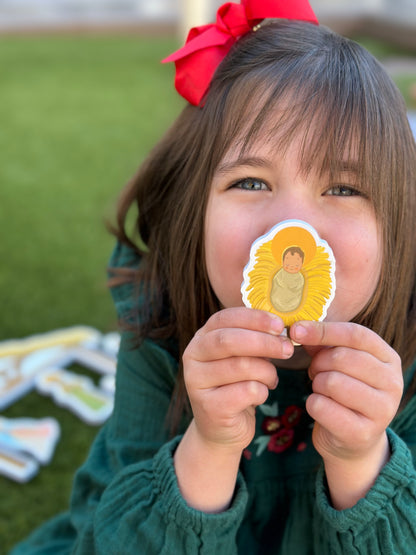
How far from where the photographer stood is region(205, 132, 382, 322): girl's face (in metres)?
0.93

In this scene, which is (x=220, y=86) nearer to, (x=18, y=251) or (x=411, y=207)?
(x=411, y=207)

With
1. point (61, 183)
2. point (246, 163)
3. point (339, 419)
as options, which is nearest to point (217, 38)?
point (246, 163)

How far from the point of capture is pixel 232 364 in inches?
33.4

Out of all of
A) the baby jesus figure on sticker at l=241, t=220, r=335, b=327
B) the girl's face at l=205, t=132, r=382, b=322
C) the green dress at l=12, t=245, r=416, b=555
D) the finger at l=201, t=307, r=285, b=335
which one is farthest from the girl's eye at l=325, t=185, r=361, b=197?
the green dress at l=12, t=245, r=416, b=555

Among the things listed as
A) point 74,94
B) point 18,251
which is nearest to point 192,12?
point 74,94

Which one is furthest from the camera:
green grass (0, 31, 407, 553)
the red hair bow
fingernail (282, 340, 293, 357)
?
green grass (0, 31, 407, 553)

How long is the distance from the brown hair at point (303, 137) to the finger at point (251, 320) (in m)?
0.23

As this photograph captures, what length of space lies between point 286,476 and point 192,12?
4.34m

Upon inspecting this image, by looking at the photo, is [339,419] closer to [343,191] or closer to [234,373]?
[234,373]

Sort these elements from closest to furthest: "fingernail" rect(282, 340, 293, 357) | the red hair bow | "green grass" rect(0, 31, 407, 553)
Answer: "fingernail" rect(282, 340, 293, 357), the red hair bow, "green grass" rect(0, 31, 407, 553)

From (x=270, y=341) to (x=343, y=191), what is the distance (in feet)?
0.85

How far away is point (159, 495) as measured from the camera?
39.3 inches

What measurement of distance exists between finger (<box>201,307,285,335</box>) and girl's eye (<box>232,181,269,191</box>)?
7.9 inches

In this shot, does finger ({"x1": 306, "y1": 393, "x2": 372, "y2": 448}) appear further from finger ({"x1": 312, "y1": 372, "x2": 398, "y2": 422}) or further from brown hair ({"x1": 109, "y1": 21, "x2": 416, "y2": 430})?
brown hair ({"x1": 109, "y1": 21, "x2": 416, "y2": 430})
